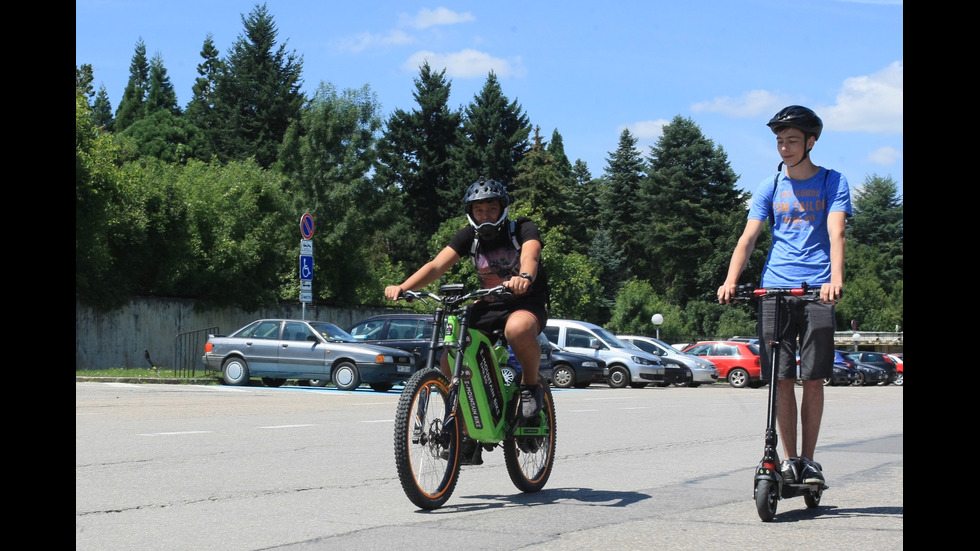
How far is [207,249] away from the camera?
118 feet

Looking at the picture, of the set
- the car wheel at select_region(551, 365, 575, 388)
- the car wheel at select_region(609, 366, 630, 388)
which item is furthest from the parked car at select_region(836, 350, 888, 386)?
the car wheel at select_region(551, 365, 575, 388)

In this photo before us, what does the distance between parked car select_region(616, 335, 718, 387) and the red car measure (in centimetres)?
183

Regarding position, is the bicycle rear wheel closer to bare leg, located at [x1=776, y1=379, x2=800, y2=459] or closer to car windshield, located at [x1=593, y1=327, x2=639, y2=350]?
bare leg, located at [x1=776, y1=379, x2=800, y2=459]

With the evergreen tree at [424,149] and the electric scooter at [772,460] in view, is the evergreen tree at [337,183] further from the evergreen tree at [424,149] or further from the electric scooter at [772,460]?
the electric scooter at [772,460]

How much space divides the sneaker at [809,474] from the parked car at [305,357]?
17.4 metres

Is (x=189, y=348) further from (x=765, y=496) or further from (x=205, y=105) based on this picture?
(x=205, y=105)

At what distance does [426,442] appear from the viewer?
6.26 meters

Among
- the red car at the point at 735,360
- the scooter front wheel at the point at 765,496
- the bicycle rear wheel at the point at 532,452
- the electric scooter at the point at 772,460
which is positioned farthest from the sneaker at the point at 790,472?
the red car at the point at 735,360

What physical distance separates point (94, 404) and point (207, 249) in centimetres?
2021

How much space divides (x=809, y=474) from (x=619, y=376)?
85.3 feet

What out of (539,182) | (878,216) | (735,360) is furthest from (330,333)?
(878,216)
